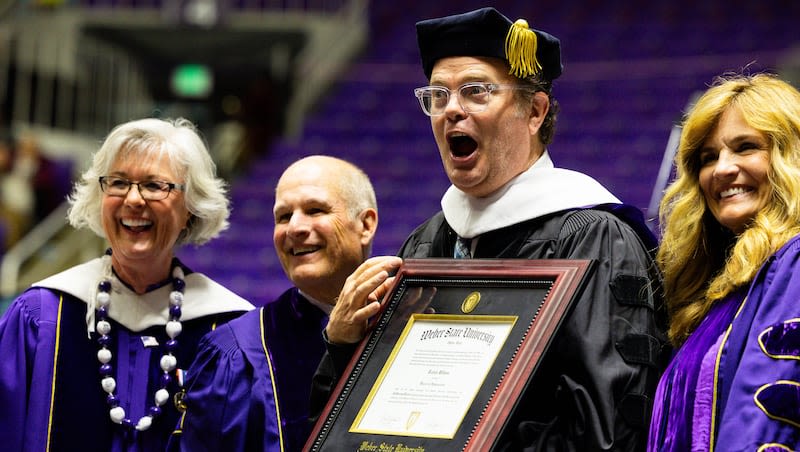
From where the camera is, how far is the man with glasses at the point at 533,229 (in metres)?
2.22

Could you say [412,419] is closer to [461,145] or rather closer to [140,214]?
[461,145]

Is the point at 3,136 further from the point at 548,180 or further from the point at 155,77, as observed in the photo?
the point at 548,180

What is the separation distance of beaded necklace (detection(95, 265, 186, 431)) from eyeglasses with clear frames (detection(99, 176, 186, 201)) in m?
0.27

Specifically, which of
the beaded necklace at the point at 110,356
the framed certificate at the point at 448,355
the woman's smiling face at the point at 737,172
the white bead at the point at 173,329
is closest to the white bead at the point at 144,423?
the beaded necklace at the point at 110,356

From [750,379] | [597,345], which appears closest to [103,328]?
[597,345]

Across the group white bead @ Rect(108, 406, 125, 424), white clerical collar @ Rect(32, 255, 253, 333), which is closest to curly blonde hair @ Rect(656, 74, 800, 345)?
white clerical collar @ Rect(32, 255, 253, 333)

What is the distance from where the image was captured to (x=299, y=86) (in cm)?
1134

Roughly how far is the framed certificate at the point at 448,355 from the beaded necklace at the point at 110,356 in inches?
36.3

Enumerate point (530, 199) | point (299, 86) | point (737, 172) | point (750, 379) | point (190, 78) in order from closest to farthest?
point (750, 379) → point (737, 172) → point (530, 199) → point (299, 86) → point (190, 78)

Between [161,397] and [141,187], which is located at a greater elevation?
[141,187]

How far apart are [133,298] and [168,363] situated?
26cm

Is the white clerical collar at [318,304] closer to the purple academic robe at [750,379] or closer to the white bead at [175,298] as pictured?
the white bead at [175,298]

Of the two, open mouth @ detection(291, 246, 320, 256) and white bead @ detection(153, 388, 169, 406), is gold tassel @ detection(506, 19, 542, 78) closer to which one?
open mouth @ detection(291, 246, 320, 256)

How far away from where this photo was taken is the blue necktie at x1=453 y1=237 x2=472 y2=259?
8.45 feet
